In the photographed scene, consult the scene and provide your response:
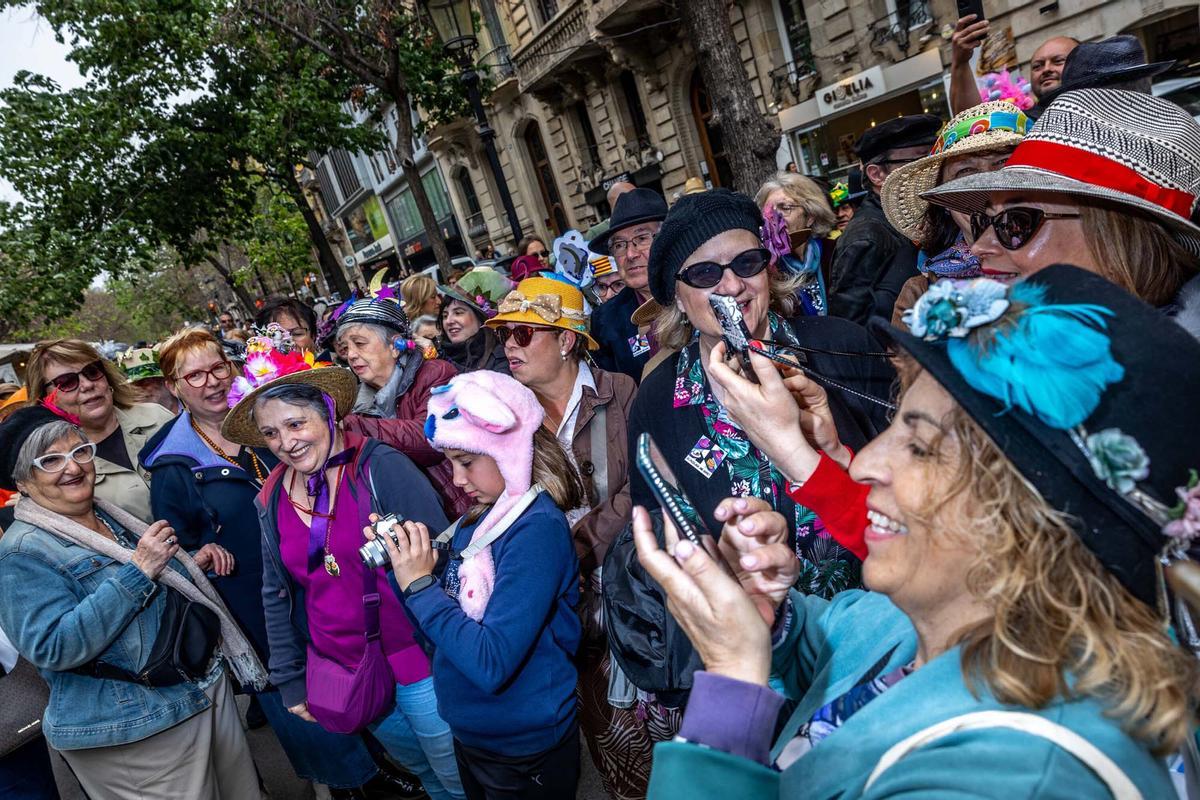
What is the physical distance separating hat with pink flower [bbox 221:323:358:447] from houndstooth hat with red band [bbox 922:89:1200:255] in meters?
2.55

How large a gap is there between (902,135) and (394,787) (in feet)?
14.7

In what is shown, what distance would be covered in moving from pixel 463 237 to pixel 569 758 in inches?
1142

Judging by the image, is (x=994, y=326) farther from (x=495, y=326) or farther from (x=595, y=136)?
(x=595, y=136)

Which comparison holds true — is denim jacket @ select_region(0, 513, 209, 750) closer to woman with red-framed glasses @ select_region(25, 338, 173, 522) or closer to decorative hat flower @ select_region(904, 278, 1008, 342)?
woman with red-framed glasses @ select_region(25, 338, 173, 522)

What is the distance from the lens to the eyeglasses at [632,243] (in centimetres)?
433

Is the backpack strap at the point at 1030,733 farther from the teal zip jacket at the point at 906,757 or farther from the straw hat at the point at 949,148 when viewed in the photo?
the straw hat at the point at 949,148

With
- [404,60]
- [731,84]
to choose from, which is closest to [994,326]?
[731,84]

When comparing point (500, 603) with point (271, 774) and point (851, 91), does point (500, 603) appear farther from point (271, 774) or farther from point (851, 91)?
point (851, 91)

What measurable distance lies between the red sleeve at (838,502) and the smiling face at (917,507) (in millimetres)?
539

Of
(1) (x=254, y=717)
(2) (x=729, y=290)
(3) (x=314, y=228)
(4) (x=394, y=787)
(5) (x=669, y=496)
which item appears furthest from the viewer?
(3) (x=314, y=228)

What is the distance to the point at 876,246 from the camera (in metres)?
3.71

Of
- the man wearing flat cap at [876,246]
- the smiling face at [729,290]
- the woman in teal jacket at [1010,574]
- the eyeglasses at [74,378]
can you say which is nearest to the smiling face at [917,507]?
the woman in teal jacket at [1010,574]

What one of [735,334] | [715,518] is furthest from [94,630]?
[735,334]

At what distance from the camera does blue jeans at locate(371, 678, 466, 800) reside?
2725 mm
